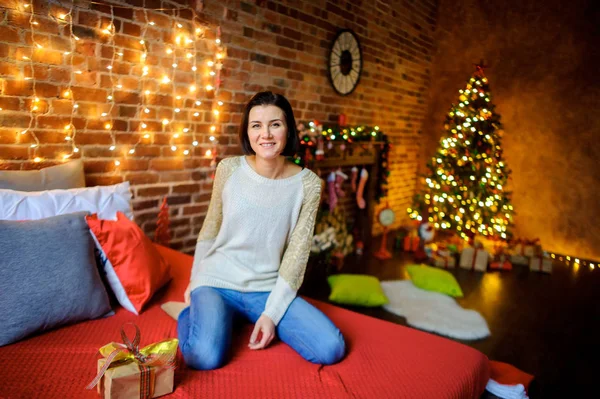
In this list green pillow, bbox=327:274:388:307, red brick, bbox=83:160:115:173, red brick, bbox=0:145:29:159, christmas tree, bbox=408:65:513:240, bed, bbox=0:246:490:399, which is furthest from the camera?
christmas tree, bbox=408:65:513:240

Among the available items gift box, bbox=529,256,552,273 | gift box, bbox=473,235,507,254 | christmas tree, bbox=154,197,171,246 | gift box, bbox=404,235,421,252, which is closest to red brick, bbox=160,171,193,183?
christmas tree, bbox=154,197,171,246

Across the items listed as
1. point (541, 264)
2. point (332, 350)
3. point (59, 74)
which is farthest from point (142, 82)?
point (541, 264)

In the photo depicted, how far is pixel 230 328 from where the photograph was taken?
5.10ft

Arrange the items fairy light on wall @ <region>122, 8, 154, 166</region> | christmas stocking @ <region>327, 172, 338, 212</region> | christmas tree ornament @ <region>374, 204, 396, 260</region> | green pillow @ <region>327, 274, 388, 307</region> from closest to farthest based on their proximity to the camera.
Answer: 1. fairy light on wall @ <region>122, 8, 154, 166</region>
2. green pillow @ <region>327, 274, 388, 307</region>
3. christmas stocking @ <region>327, 172, 338, 212</region>
4. christmas tree ornament @ <region>374, 204, 396, 260</region>

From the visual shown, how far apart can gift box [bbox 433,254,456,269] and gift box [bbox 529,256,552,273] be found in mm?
792

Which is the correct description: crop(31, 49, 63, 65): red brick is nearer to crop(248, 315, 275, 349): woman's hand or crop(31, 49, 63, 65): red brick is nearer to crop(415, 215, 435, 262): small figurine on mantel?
crop(248, 315, 275, 349): woman's hand

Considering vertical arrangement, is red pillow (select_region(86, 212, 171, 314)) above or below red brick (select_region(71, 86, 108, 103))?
below

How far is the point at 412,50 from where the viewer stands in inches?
208

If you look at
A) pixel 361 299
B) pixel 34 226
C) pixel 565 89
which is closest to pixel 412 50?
pixel 565 89

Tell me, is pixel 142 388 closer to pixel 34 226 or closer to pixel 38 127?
pixel 34 226

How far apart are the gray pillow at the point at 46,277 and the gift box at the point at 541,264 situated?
3.93 metres

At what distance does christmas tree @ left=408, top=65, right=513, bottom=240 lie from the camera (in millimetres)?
4453

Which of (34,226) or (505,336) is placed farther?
(505,336)

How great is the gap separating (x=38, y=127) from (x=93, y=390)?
1.36 metres
